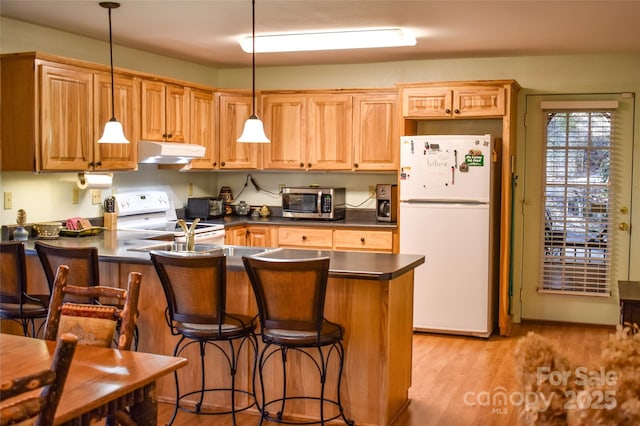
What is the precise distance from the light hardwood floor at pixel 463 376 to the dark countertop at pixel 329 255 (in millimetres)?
829

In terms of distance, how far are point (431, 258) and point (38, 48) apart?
10.8 feet

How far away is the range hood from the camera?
5359 mm

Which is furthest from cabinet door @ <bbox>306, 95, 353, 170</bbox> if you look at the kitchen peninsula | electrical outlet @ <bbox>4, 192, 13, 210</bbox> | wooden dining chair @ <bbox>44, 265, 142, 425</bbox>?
wooden dining chair @ <bbox>44, 265, 142, 425</bbox>

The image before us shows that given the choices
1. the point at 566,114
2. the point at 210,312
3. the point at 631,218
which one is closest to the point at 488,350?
the point at 631,218

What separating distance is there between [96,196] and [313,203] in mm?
1916

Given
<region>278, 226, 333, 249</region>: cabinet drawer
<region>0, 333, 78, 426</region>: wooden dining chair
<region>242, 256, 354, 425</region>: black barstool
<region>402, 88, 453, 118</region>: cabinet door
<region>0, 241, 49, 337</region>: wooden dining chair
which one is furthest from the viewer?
<region>278, 226, 333, 249</region>: cabinet drawer

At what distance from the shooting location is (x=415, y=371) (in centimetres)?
475

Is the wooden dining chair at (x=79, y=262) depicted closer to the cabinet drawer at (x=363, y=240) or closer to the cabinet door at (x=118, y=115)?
the cabinet door at (x=118, y=115)

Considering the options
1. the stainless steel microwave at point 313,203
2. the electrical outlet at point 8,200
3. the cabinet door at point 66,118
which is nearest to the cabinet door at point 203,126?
the stainless steel microwave at point 313,203

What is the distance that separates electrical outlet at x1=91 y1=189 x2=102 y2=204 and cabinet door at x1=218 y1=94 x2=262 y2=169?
1.28 m

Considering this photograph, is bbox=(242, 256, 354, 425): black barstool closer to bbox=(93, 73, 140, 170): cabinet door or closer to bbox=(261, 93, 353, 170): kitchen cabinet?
bbox=(93, 73, 140, 170): cabinet door

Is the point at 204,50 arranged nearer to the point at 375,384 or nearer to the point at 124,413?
the point at 375,384

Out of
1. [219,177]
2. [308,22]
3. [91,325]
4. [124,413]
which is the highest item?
[308,22]

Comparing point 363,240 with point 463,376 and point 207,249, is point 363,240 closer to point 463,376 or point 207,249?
point 463,376
